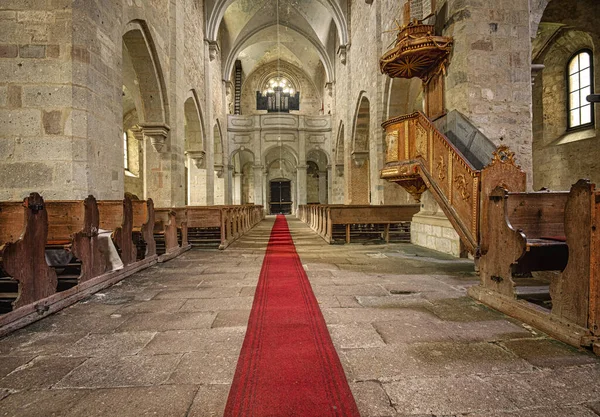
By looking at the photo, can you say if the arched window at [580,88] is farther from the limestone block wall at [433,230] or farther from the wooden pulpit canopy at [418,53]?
the limestone block wall at [433,230]

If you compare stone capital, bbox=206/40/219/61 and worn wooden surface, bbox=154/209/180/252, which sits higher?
stone capital, bbox=206/40/219/61

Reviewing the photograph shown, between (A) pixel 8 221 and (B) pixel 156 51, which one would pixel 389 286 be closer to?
(A) pixel 8 221

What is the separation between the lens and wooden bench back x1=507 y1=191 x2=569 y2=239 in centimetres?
297

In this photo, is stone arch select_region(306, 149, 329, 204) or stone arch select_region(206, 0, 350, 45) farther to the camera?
stone arch select_region(306, 149, 329, 204)

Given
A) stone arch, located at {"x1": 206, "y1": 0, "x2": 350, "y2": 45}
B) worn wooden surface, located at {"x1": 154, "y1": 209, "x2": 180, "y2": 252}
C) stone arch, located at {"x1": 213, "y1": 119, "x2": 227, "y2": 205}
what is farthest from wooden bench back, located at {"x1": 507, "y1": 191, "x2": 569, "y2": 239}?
stone arch, located at {"x1": 213, "y1": 119, "x2": 227, "y2": 205}

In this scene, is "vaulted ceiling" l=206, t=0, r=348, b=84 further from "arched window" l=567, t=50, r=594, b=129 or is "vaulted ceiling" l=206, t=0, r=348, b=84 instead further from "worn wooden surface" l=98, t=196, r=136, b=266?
"worn wooden surface" l=98, t=196, r=136, b=266

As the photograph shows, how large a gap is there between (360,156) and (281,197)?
13155 millimetres

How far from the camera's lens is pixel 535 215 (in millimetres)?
2992

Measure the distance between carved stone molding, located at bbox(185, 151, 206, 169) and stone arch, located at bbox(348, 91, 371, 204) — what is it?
6337mm

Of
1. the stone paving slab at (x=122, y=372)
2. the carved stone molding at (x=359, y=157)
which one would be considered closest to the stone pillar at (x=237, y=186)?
the carved stone molding at (x=359, y=157)

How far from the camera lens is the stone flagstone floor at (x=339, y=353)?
1.48m

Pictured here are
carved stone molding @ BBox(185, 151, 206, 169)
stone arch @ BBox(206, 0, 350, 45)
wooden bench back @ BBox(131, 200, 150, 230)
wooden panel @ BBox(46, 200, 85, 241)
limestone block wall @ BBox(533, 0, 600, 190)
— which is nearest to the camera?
wooden panel @ BBox(46, 200, 85, 241)

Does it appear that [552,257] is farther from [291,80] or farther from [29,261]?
[291,80]

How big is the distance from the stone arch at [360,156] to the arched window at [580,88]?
20.6 ft
